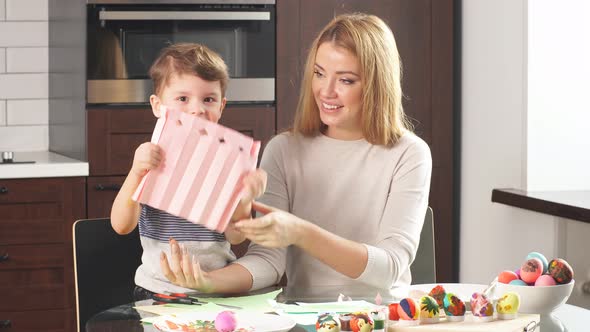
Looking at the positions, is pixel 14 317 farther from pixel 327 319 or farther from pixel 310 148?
pixel 327 319

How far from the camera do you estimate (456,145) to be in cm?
380

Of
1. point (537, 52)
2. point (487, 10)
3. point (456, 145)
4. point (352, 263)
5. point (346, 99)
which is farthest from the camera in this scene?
point (456, 145)

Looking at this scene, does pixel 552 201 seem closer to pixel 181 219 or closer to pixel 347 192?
pixel 347 192

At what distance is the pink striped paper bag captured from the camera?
65.0 inches

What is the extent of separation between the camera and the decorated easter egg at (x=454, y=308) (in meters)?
1.60

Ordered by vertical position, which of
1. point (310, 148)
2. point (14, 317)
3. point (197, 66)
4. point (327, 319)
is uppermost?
point (197, 66)

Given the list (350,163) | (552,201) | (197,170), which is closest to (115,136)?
(350,163)

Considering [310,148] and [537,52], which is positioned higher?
[537,52]

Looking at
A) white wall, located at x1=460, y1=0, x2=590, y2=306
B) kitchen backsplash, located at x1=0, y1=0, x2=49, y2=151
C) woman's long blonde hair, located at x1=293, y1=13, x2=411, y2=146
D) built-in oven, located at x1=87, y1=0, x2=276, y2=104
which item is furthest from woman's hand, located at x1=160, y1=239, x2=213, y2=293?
kitchen backsplash, located at x1=0, y1=0, x2=49, y2=151

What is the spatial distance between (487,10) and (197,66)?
1.79 m

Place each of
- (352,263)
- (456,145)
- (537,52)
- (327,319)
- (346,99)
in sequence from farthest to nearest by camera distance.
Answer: (456,145), (537,52), (346,99), (352,263), (327,319)

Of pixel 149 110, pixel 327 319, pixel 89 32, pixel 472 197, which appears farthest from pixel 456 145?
pixel 327 319

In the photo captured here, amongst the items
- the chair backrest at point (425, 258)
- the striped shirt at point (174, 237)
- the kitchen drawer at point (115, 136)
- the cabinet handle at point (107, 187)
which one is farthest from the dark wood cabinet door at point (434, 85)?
the striped shirt at point (174, 237)

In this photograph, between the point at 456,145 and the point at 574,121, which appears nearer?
the point at 574,121
